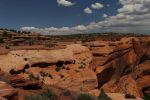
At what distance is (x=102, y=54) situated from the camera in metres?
51.5

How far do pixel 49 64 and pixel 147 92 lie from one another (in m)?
27.0

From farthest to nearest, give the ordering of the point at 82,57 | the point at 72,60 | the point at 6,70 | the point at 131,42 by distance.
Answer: the point at 131,42 < the point at 82,57 < the point at 72,60 < the point at 6,70

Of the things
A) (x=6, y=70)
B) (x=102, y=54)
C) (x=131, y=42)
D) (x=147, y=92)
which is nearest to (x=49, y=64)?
(x=6, y=70)

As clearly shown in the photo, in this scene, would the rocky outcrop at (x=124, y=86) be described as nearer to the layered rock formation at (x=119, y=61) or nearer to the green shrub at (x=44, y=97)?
the layered rock formation at (x=119, y=61)

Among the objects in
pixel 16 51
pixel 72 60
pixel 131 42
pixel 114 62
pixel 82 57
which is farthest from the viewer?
pixel 131 42

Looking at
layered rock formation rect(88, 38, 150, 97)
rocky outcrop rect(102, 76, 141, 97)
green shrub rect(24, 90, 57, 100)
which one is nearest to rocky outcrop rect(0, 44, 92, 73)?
layered rock formation rect(88, 38, 150, 97)

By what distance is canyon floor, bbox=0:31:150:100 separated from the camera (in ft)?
89.8

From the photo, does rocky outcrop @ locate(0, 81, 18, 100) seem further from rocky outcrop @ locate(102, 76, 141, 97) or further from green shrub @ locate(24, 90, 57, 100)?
rocky outcrop @ locate(102, 76, 141, 97)

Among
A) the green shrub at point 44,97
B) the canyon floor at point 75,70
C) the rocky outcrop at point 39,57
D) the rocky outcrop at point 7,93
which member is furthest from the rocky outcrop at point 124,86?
the rocky outcrop at point 7,93

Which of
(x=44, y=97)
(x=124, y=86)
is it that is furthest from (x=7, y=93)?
(x=124, y=86)

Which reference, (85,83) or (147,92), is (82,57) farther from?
(147,92)

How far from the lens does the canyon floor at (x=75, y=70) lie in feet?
89.8

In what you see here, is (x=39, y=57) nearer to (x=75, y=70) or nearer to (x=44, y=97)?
(x=75, y=70)

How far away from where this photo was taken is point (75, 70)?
1647 inches
